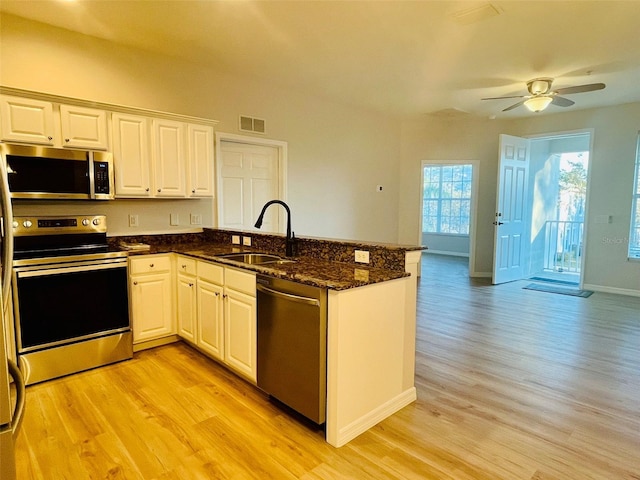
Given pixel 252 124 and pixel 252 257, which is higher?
pixel 252 124

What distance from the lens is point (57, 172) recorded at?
2912 mm

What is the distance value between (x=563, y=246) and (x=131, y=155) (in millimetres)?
7528

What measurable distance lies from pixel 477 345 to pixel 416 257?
5.30ft

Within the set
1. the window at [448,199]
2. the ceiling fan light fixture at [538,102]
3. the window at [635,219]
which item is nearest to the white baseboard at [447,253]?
the window at [448,199]

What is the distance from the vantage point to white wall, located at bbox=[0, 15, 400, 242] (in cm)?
320

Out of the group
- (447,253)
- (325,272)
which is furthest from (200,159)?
(447,253)

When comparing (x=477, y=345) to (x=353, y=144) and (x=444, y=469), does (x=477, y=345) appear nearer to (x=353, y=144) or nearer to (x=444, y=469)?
(x=444, y=469)

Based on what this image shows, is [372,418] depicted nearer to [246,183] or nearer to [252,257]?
[252,257]

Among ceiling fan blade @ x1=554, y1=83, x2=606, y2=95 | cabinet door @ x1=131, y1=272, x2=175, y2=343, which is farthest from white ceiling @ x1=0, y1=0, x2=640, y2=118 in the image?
cabinet door @ x1=131, y1=272, x2=175, y2=343

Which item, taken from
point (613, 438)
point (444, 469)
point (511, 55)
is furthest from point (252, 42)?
point (613, 438)

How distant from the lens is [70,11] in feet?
9.71

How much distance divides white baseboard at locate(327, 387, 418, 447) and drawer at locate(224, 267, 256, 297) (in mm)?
972

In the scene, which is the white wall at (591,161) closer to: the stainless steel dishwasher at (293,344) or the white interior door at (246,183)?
the white interior door at (246,183)

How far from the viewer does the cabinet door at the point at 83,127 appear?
2990 mm
